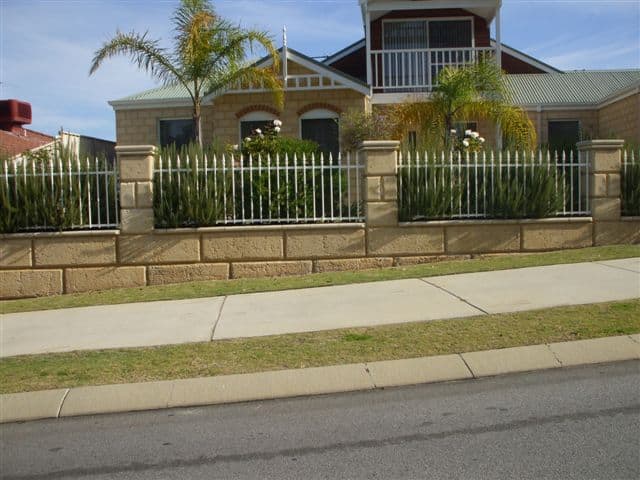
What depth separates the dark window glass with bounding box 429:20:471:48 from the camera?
2011 cm

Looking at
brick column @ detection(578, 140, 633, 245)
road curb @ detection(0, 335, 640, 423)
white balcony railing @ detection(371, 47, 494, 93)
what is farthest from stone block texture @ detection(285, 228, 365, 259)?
white balcony railing @ detection(371, 47, 494, 93)

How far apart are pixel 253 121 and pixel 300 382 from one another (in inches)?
498

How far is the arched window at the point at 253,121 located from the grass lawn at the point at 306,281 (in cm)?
767

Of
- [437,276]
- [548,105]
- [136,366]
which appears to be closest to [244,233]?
[437,276]

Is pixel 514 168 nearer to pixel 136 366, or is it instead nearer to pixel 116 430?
pixel 136 366

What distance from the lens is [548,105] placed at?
18.9 m

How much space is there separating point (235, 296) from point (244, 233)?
5.75 feet

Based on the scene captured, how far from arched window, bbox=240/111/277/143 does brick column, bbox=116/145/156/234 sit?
6857 millimetres

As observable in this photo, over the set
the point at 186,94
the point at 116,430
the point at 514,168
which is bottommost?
the point at 116,430

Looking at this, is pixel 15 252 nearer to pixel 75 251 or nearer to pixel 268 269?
pixel 75 251

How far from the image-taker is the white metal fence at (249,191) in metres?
11.0

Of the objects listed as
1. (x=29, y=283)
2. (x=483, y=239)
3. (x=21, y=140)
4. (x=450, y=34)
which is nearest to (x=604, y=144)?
(x=483, y=239)

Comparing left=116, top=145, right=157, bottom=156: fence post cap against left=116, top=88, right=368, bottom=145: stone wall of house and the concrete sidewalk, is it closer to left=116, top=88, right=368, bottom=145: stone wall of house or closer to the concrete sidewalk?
the concrete sidewalk

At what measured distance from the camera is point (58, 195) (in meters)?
11.0
